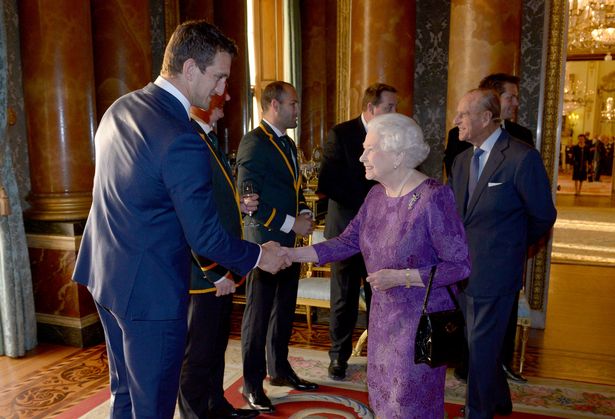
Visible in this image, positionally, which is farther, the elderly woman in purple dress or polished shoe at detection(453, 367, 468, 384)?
polished shoe at detection(453, 367, 468, 384)

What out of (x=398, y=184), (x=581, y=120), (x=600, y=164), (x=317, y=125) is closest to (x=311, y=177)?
(x=317, y=125)

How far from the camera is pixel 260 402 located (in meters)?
3.19

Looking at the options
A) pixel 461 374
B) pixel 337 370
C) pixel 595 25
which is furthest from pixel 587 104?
pixel 337 370

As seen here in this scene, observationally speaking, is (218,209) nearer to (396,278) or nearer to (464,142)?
(396,278)

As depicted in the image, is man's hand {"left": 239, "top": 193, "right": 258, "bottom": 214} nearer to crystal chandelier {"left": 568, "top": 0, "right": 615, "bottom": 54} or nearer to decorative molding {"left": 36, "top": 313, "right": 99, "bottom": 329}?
decorative molding {"left": 36, "top": 313, "right": 99, "bottom": 329}

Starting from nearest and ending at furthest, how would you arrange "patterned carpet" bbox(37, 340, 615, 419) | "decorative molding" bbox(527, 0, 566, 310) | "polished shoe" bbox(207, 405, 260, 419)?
1. "polished shoe" bbox(207, 405, 260, 419)
2. "patterned carpet" bbox(37, 340, 615, 419)
3. "decorative molding" bbox(527, 0, 566, 310)

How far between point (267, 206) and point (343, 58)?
3.06 m

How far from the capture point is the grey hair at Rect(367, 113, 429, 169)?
202 cm

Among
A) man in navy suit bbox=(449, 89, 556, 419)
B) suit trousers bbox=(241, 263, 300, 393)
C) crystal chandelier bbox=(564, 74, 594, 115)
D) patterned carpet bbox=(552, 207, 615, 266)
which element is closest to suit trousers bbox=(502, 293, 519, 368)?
man in navy suit bbox=(449, 89, 556, 419)

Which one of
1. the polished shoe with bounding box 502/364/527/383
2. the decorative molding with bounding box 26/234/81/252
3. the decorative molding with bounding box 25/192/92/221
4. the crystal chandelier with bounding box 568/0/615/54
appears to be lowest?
the polished shoe with bounding box 502/364/527/383

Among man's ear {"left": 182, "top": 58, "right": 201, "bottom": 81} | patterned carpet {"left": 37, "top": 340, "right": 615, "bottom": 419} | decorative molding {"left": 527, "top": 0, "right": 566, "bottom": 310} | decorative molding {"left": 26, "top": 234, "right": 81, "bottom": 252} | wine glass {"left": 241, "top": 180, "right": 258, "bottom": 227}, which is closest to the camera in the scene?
man's ear {"left": 182, "top": 58, "right": 201, "bottom": 81}

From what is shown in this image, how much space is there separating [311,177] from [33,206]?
3.04 metres

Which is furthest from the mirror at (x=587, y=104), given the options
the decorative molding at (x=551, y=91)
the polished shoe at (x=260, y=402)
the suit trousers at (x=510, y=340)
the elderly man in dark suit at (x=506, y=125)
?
the polished shoe at (x=260, y=402)

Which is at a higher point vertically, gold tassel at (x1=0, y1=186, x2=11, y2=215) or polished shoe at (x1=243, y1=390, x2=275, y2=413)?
gold tassel at (x1=0, y1=186, x2=11, y2=215)
